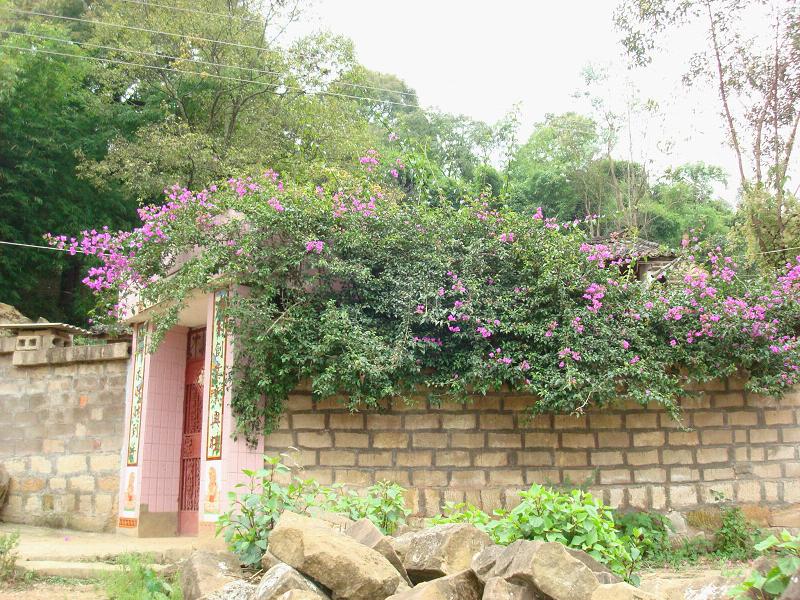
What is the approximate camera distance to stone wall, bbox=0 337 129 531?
9.70 m

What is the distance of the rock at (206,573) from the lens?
4547 millimetres

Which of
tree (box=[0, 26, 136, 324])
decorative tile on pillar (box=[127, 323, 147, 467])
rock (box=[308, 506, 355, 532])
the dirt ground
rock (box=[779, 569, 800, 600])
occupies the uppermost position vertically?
tree (box=[0, 26, 136, 324])

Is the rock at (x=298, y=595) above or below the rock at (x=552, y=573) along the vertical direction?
below

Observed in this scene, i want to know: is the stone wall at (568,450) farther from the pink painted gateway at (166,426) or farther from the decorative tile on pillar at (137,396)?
the decorative tile on pillar at (137,396)

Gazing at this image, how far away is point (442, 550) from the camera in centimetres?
441

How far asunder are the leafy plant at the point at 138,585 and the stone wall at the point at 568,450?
7.53 ft

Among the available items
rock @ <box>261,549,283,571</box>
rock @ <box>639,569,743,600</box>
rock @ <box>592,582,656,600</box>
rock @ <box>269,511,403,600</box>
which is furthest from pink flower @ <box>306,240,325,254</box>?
rock @ <box>592,582,656,600</box>

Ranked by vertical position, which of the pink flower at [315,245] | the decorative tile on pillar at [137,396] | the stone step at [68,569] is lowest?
the stone step at [68,569]

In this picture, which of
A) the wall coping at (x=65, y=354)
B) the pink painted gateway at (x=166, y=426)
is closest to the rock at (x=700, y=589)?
the pink painted gateway at (x=166, y=426)

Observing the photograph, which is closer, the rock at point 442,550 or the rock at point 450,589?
the rock at point 450,589

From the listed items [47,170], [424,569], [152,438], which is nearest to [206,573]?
[424,569]

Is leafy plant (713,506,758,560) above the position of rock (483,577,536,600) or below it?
below

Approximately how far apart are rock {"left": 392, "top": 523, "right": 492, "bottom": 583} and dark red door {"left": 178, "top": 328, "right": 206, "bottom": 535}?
546 cm

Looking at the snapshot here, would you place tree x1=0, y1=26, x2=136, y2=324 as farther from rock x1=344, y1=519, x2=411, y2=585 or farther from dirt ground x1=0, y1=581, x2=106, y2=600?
rock x1=344, y1=519, x2=411, y2=585
